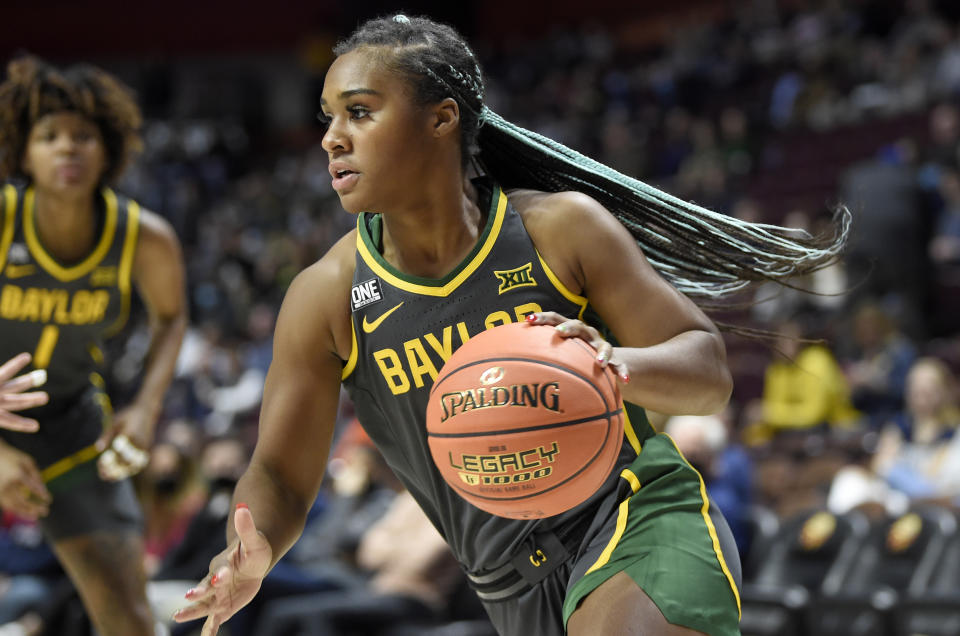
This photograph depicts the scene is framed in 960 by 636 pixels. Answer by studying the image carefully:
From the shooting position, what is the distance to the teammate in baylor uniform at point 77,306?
383 cm

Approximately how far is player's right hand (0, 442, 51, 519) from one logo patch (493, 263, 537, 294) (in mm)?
1969

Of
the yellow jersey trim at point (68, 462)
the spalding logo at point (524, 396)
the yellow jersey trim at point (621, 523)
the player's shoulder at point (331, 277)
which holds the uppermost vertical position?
the player's shoulder at point (331, 277)

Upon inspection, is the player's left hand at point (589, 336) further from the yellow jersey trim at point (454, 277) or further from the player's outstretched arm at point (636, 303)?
the yellow jersey trim at point (454, 277)

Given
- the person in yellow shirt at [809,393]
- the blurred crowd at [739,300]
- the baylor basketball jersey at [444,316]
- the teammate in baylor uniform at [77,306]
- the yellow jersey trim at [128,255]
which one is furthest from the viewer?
the person in yellow shirt at [809,393]

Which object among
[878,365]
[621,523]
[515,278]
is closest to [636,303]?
[515,278]

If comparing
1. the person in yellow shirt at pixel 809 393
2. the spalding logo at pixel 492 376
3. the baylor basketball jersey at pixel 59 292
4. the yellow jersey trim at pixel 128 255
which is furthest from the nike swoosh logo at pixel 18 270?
the person in yellow shirt at pixel 809 393

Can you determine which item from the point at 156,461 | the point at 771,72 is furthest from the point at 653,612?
the point at 771,72

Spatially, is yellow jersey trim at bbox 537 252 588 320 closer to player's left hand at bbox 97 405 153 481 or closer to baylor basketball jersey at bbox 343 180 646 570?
baylor basketball jersey at bbox 343 180 646 570

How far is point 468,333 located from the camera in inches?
106

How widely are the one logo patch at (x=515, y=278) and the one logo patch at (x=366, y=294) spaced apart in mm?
304

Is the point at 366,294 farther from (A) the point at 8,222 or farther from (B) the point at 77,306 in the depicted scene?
(A) the point at 8,222

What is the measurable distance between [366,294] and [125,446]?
162cm

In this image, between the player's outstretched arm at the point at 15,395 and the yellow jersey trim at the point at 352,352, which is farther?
the player's outstretched arm at the point at 15,395

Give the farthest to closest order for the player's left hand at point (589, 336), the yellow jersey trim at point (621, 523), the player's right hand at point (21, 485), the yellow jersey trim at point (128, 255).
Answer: the yellow jersey trim at point (128, 255) → the player's right hand at point (21, 485) → the yellow jersey trim at point (621, 523) → the player's left hand at point (589, 336)
